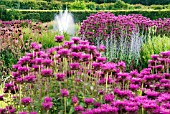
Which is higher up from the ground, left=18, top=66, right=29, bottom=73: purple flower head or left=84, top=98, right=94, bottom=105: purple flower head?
left=18, top=66, right=29, bottom=73: purple flower head

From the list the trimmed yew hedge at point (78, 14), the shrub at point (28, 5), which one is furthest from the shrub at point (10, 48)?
the shrub at point (28, 5)

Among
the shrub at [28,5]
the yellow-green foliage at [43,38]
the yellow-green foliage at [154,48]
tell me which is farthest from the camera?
the shrub at [28,5]

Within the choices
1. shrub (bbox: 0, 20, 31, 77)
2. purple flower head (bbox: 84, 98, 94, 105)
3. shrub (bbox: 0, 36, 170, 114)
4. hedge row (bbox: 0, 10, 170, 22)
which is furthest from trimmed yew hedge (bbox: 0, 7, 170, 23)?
purple flower head (bbox: 84, 98, 94, 105)

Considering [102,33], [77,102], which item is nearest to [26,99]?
[77,102]

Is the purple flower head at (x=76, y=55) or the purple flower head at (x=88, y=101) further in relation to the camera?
the purple flower head at (x=76, y=55)

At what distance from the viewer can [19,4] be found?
26.9 metres

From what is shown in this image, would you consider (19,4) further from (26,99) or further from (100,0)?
(26,99)

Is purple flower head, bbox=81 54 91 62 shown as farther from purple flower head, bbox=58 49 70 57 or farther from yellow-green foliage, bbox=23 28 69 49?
yellow-green foliage, bbox=23 28 69 49

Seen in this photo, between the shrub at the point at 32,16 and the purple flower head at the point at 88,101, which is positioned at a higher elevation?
the purple flower head at the point at 88,101

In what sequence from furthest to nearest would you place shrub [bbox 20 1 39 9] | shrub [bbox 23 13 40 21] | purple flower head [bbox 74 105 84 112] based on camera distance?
shrub [bbox 20 1 39 9] < shrub [bbox 23 13 40 21] < purple flower head [bbox 74 105 84 112]

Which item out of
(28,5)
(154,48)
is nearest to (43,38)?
(154,48)

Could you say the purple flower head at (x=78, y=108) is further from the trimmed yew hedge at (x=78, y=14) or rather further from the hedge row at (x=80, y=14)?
the hedge row at (x=80, y=14)

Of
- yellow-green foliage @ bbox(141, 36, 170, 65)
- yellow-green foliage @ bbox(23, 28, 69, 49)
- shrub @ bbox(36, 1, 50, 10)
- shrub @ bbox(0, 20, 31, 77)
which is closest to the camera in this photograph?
yellow-green foliage @ bbox(141, 36, 170, 65)

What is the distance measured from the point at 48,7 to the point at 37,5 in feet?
2.37
